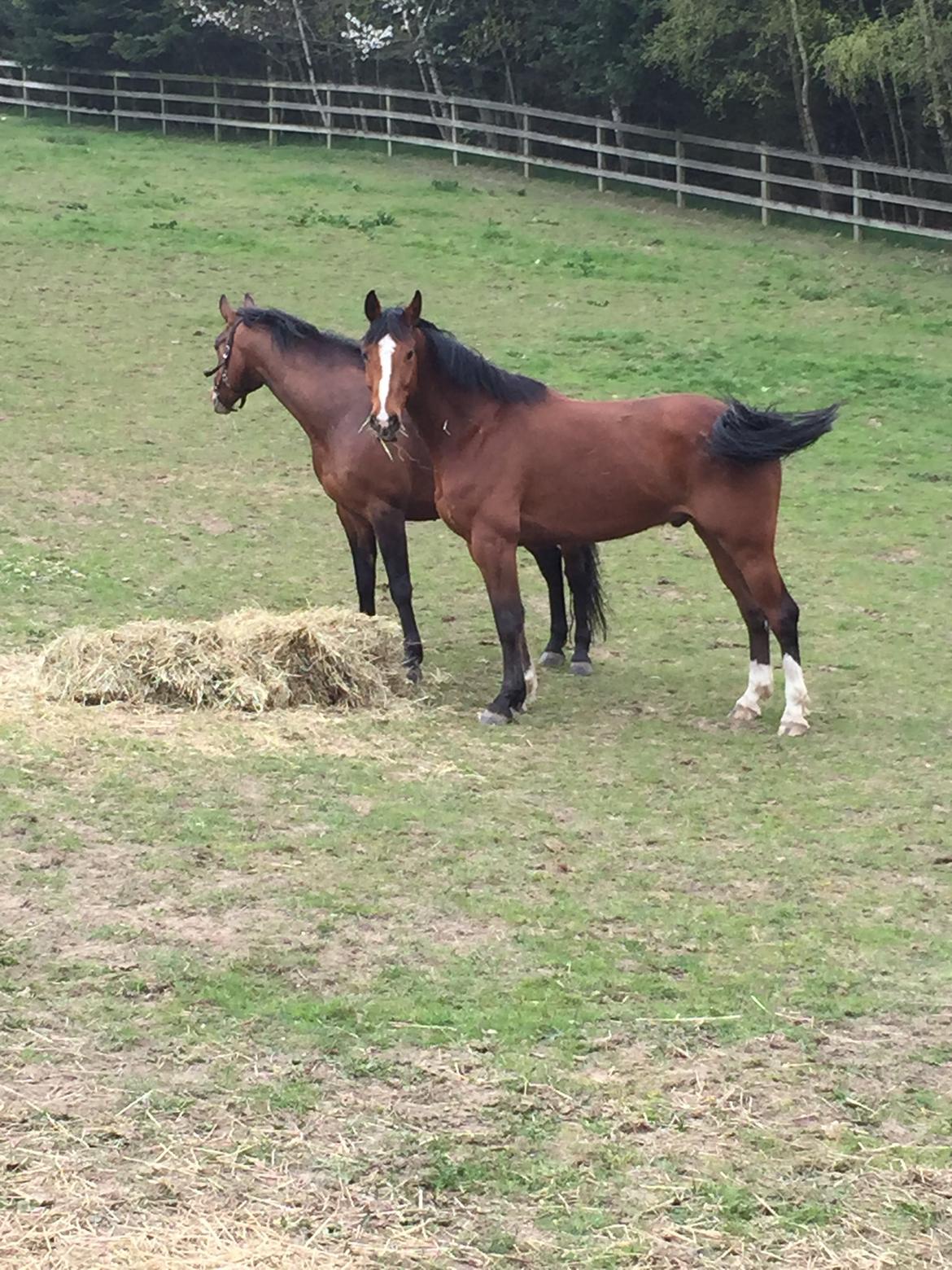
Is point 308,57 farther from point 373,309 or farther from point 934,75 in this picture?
point 373,309

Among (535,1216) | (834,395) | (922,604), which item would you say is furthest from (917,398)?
(535,1216)

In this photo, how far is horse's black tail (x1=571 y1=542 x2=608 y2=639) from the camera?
29.9 ft

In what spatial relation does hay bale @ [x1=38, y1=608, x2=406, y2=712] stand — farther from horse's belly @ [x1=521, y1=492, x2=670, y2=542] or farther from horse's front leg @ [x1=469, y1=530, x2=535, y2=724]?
horse's belly @ [x1=521, y1=492, x2=670, y2=542]

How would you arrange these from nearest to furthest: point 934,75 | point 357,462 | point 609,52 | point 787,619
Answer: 1. point 787,619
2. point 357,462
3. point 934,75
4. point 609,52

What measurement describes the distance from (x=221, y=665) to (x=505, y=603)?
59.9 inches

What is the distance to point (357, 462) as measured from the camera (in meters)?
8.80

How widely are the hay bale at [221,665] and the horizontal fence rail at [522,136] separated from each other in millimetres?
19017

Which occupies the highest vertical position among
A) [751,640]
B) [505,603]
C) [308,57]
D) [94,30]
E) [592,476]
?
[94,30]

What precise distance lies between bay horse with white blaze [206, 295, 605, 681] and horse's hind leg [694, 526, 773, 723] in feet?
2.76

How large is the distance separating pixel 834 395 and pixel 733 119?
14.6 m

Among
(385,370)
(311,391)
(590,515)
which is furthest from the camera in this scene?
(311,391)

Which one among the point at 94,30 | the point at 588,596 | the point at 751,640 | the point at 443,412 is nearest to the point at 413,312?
the point at 443,412

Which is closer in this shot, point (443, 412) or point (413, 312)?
point (413, 312)

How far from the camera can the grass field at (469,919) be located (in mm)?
3676
